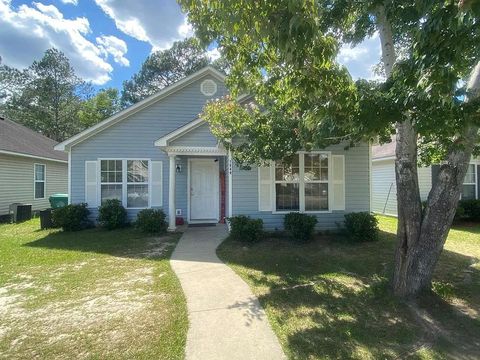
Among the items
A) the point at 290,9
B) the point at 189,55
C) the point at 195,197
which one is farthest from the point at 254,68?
the point at 189,55

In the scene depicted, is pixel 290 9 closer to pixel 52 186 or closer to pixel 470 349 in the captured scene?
pixel 470 349

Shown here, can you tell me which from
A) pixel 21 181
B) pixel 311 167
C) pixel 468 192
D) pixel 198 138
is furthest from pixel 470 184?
pixel 21 181

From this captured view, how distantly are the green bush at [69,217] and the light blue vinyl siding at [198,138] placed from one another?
4227mm

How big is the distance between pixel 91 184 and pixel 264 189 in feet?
20.6

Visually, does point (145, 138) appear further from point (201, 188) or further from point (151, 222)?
point (151, 222)

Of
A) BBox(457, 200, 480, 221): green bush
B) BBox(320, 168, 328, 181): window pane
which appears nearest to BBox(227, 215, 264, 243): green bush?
BBox(320, 168, 328, 181): window pane

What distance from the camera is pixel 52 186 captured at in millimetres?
18016

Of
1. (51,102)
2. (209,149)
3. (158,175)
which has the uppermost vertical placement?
(51,102)

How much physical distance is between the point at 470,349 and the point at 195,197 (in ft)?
31.6

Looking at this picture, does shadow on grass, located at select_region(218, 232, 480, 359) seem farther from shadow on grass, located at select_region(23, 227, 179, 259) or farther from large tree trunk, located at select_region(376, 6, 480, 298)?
shadow on grass, located at select_region(23, 227, 179, 259)

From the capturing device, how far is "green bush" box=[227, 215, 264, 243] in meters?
8.67

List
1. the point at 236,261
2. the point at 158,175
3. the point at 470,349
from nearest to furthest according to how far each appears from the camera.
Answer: the point at 470,349
the point at 236,261
the point at 158,175

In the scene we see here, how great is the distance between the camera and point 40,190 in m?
16.9

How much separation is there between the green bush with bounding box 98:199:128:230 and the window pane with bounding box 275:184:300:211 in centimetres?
542
